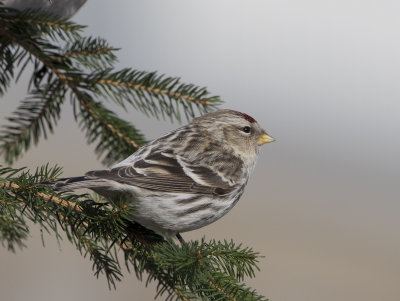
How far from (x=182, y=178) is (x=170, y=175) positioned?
0.04 meters

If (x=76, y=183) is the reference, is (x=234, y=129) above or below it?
above

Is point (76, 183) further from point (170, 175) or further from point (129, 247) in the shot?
point (170, 175)

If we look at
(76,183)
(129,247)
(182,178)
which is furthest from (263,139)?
(76,183)

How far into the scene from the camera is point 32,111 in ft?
6.82

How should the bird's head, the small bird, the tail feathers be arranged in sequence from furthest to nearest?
the bird's head → the small bird → the tail feathers

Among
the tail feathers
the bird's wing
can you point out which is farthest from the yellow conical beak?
the tail feathers

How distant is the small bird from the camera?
1622mm

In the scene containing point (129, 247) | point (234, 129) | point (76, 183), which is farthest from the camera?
point (234, 129)

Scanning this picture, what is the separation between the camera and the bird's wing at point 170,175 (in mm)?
1654

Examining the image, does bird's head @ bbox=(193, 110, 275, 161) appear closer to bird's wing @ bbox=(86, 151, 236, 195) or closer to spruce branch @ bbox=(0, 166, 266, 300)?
bird's wing @ bbox=(86, 151, 236, 195)

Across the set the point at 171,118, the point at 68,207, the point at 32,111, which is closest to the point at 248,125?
the point at 171,118

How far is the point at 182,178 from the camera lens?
1.79 metres

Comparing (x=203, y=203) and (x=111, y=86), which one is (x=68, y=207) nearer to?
(x=203, y=203)

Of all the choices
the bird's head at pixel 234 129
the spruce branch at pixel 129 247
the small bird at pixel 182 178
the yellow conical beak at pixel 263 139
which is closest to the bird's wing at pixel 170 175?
the small bird at pixel 182 178
